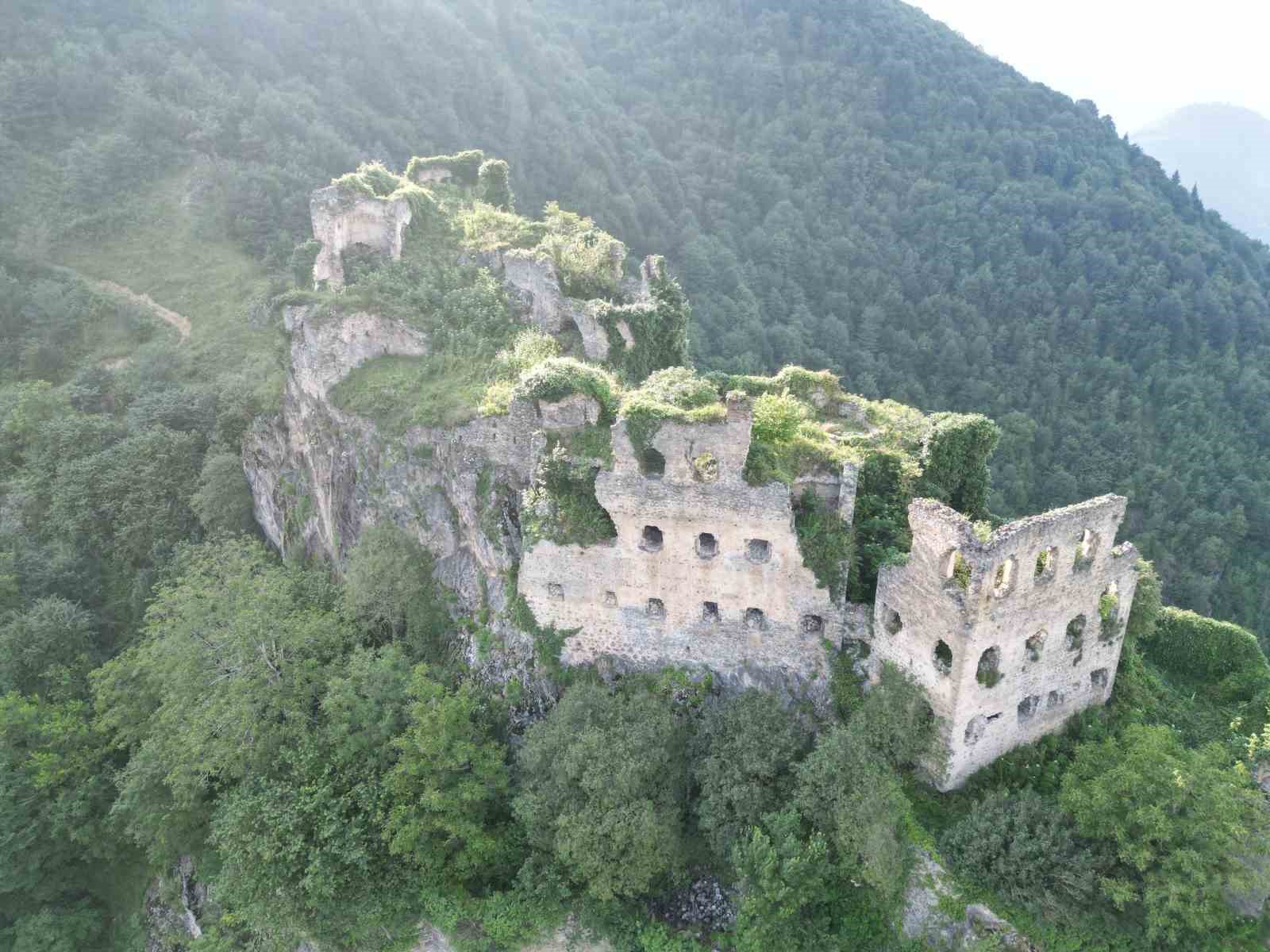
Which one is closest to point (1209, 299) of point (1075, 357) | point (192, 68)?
point (1075, 357)

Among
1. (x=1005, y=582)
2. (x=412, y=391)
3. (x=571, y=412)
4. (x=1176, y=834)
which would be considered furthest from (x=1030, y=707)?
(x=412, y=391)

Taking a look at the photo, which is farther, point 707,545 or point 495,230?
point 495,230

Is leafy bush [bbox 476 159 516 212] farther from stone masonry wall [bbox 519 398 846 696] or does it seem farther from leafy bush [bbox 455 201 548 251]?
stone masonry wall [bbox 519 398 846 696]

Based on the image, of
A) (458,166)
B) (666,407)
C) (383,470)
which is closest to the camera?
(666,407)

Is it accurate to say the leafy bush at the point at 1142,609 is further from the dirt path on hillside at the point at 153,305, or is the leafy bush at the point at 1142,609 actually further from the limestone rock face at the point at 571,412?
the dirt path on hillside at the point at 153,305

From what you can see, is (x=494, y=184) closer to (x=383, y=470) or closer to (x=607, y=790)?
(x=383, y=470)

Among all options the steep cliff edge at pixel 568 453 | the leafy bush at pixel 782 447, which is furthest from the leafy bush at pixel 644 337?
the leafy bush at pixel 782 447

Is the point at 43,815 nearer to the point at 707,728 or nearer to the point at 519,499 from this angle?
the point at 519,499
